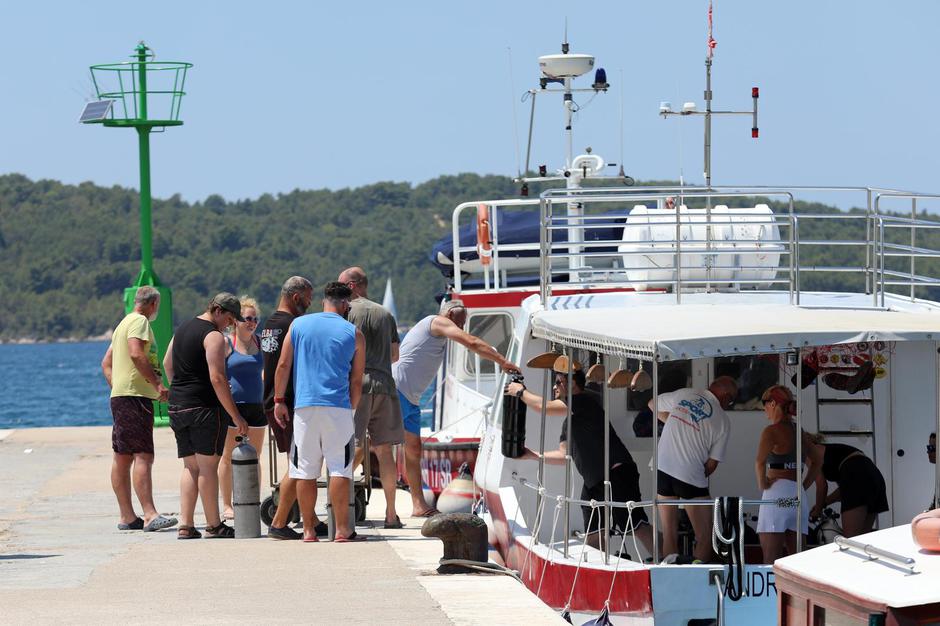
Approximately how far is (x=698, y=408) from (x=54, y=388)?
95701mm

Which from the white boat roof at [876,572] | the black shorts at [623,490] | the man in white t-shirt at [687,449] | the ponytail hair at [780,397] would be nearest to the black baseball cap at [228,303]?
the black shorts at [623,490]

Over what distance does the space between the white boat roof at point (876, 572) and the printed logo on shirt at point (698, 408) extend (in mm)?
2150

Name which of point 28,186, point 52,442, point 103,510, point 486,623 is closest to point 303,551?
point 486,623

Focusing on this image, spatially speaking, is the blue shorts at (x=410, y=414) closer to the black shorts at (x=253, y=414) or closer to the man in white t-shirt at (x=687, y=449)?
the black shorts at (x=253, y=414)

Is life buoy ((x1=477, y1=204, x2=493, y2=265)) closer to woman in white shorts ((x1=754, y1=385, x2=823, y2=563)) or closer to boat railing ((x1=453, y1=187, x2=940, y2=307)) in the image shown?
boat railing ((x1=453, y1=187, x2=940, y2=307))

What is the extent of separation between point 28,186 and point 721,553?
564 ft

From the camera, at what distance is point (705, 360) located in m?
11.1

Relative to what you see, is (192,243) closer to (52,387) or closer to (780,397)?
(52,387)

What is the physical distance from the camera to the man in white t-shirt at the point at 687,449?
9.95 metres

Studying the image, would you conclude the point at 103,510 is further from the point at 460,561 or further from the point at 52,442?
the point at 52,442

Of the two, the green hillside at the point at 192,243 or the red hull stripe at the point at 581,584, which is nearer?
the red hull stripe at the point at 581,584

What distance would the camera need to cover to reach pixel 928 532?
7305 mm

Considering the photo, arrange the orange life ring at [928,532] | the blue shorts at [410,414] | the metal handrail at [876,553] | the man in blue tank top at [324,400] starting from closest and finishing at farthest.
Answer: the metal handrail at [876,553]
the orange life ring at [928,532]
the man in blue tank top at [324,400]
the blue shorts at [410,414]

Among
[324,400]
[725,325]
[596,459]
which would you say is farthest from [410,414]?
[725,325]
